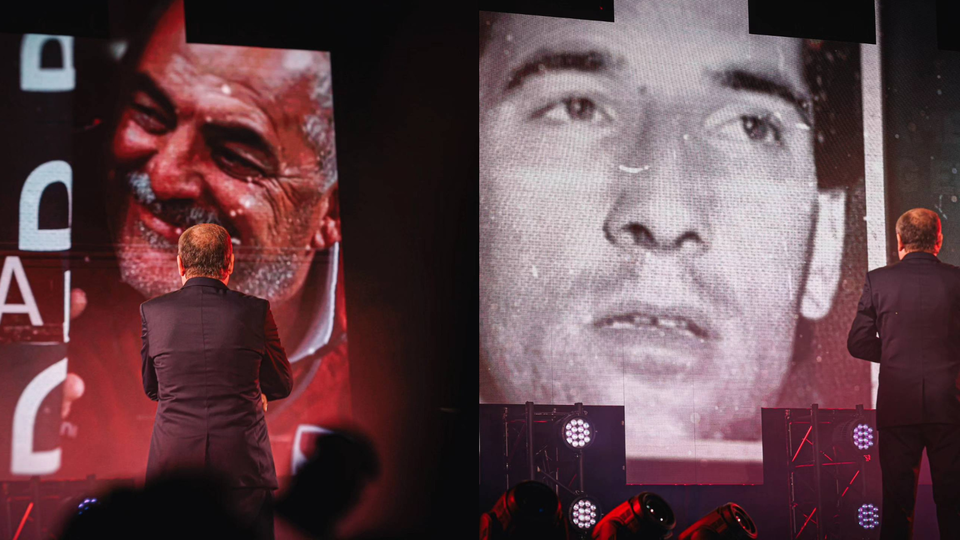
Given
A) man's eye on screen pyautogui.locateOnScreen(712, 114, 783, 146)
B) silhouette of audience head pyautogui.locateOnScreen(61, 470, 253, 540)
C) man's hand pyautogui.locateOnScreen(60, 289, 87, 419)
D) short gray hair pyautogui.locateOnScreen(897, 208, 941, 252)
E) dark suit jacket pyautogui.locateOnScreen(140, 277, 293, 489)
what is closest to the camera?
silhouette of audience head pyautogui.locateOnScreen(61, 470, 253, 540)

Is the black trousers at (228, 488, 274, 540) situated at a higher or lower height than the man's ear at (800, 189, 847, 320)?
lower

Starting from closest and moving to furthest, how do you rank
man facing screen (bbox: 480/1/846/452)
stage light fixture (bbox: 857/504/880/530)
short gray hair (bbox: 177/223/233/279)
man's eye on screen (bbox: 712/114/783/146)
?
short gray hair (bbox: 177/223/233/279) < man facing screen (bbox: 480/1/846/452) < stage light fixture (bbox: 857/504/880/530) < man's eye on screen (bbox: 712/114/783/146)

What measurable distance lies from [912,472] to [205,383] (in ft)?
9.02

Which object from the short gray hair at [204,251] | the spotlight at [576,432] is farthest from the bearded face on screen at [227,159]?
the spotlight at [576,432]

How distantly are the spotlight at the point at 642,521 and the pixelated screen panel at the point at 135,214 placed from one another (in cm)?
146

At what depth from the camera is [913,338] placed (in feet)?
10.9

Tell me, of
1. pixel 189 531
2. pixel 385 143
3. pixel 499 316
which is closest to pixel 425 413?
pixel 499 316

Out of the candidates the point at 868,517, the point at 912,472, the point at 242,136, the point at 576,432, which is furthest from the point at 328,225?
the point at 868,517

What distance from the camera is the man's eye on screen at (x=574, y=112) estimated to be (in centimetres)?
421

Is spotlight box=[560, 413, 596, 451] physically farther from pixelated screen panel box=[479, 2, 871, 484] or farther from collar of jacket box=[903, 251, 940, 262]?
collar of jacket box=[903, 251, 940, 262]

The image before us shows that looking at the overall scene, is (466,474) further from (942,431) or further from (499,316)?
(942,431)

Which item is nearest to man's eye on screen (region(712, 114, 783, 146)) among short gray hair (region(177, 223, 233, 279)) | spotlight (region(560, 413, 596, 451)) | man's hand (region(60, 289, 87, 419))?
spotlight (region(560, 413, 596, 451))

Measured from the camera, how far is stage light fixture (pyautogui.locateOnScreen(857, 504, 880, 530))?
423 cm

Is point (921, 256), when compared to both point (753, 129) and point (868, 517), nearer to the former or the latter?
point (753, 129)
